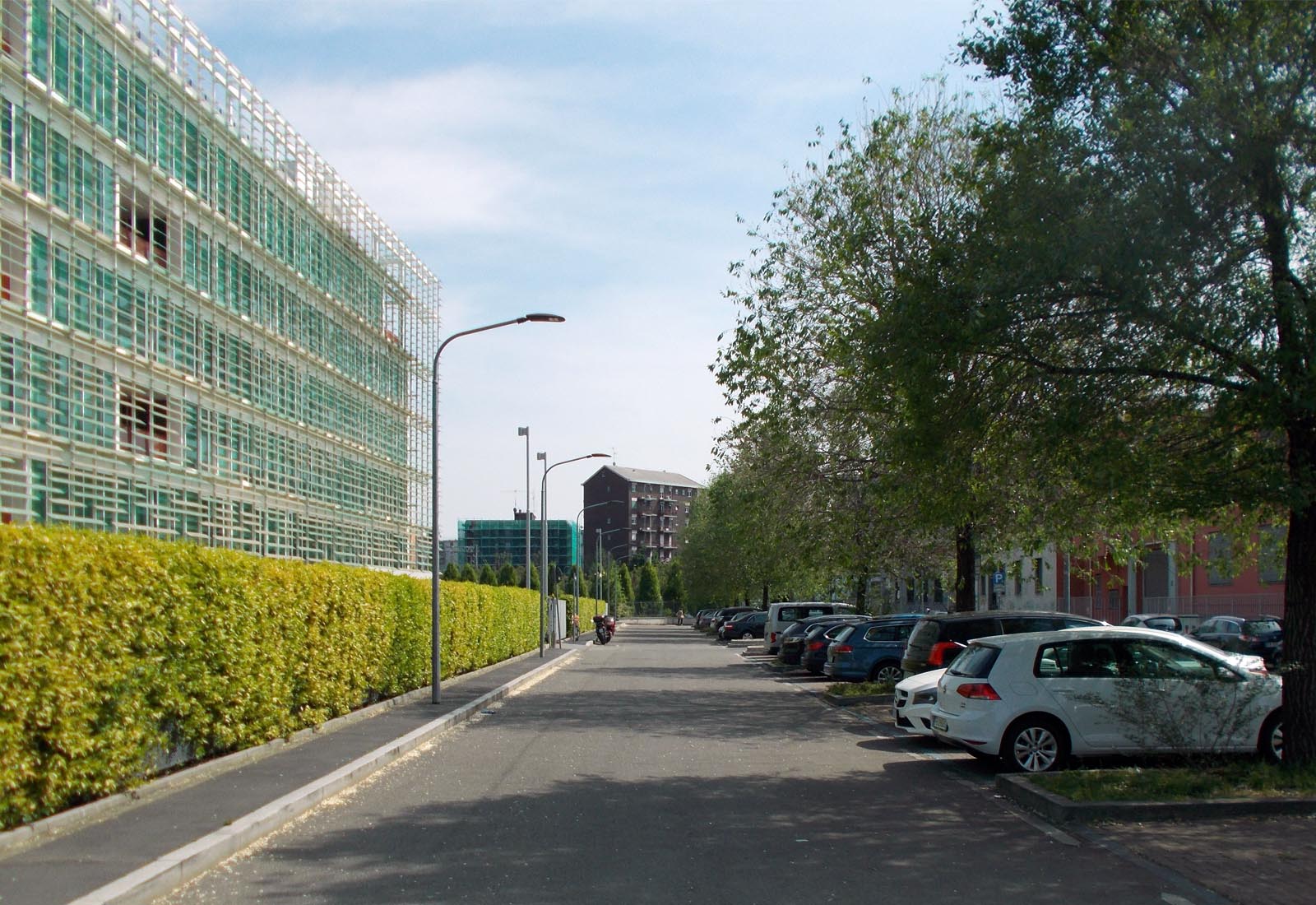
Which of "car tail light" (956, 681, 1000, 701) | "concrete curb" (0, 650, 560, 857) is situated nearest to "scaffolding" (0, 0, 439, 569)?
"concrete curb" (0, 650, 560, 857)

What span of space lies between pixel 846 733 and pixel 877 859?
904 centimetres

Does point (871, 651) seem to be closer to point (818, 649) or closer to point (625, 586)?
point (818, 649)

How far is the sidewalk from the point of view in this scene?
286 inches

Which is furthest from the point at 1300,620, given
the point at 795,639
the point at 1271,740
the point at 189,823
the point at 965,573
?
the point at 795,639

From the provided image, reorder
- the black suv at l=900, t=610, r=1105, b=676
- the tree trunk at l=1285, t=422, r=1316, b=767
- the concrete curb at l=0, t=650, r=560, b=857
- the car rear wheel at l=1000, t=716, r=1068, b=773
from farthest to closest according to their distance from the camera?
the black suv at l=900, t=610, r=1105, b=676, the car rear wheel at l=1000, t=716, r=1068, b=773, the tree trunk at l=1285, t=422, r=1316, b=767, the concrete curb at l=0, t=650, r=560, b=857

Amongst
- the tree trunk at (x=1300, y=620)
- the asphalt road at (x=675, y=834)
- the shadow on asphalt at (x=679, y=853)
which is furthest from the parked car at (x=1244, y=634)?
the shadow on asphalt at (x=679, y=853)

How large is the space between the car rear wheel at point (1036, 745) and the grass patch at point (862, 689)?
10.8m

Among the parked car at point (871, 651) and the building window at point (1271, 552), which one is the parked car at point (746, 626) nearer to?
the parked car at point (871, 651)

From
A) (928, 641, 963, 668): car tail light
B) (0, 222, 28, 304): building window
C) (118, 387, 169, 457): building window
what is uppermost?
(0, 222, 28, 304): building window

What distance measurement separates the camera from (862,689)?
24000mm

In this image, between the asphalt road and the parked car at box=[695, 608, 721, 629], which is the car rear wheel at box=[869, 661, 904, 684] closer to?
the asphalt road

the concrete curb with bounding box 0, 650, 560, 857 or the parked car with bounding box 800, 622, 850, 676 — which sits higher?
the concrete curb with bounding box 0, 650, 560, 857

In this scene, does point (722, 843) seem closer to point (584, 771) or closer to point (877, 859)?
point (877, 859)

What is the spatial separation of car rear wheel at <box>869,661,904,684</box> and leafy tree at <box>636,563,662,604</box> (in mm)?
122180
